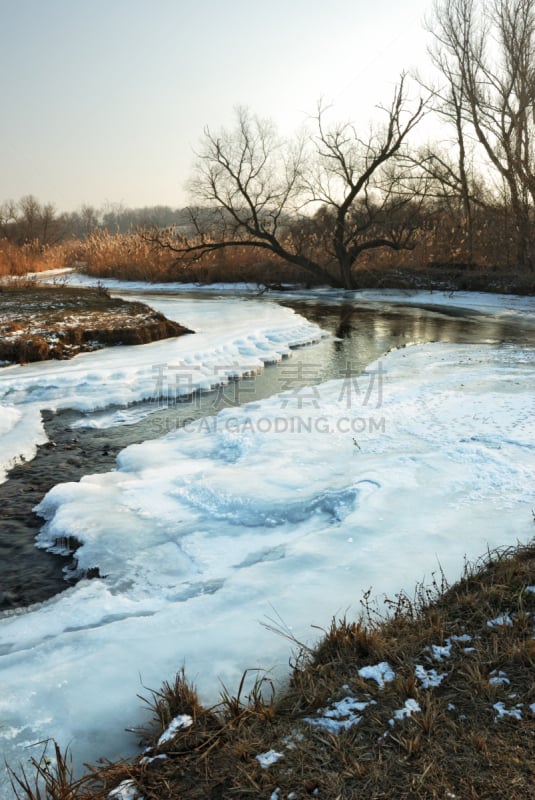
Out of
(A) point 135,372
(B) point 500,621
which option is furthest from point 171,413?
(B) point 500,621

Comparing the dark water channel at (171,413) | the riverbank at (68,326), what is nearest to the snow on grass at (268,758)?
the dark water channel at (171,413)

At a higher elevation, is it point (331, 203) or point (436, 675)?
point (331, 203)

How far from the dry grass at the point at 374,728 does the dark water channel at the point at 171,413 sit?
1.57m

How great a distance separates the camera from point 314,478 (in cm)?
459

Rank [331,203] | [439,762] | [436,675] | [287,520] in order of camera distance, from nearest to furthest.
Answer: [439,762] → [436,675] → [287,520] → [331,203]

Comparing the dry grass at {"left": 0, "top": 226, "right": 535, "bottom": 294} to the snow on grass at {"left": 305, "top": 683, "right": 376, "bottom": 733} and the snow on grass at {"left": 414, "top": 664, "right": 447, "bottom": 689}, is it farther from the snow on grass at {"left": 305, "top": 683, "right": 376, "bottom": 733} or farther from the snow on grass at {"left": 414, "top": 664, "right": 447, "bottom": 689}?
the snow on grass at {"left": 305, "top": 683, "right": 376, "bottom": 733}

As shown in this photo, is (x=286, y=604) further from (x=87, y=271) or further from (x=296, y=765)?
(x=87, y=271)

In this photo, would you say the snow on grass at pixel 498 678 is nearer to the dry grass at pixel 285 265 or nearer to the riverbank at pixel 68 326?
the riverbank at pixel 68 326

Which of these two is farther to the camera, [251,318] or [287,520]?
[251,318]

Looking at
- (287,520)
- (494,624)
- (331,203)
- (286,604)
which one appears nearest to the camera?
A: (494,624)

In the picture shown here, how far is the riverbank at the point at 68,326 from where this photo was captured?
8867 mm

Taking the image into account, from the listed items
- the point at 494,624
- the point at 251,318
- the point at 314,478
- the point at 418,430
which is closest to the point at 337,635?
the point at 494,624

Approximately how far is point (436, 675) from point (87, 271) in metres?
29.3

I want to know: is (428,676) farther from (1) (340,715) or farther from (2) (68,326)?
(2) (68,326)
